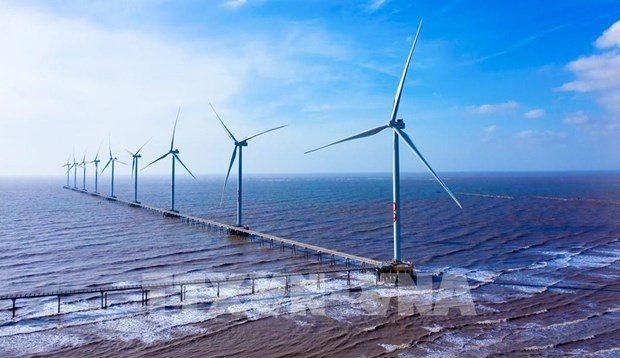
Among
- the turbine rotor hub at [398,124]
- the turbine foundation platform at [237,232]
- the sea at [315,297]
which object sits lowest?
the sea at [315,297]

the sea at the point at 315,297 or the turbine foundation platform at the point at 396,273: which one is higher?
the turbine foundation platform at the point at 396,273

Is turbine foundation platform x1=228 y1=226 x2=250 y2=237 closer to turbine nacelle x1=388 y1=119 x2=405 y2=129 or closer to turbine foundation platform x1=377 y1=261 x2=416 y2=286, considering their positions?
turbine foundation platform x1=377 y1=261 x2=416 y2=286

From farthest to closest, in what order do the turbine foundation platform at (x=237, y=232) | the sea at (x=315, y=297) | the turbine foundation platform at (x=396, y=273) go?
the turbine foundation platform at (x=237, y=232), the turbine foundation platform at (x=396, y=273), the sea at (x=315, y=297)

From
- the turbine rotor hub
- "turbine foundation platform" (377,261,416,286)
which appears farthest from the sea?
the turbine rotor hub

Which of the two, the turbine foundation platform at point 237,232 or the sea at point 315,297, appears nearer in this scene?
the sea at point 315,297

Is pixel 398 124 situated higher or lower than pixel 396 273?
higher

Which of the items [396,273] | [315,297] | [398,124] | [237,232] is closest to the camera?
[315,297]

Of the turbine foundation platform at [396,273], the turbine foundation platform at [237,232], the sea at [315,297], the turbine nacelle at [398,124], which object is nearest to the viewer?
the sea at [315,297]

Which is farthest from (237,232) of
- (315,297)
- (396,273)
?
(315,297)

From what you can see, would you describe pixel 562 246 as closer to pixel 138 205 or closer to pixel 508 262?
pixel 508 262

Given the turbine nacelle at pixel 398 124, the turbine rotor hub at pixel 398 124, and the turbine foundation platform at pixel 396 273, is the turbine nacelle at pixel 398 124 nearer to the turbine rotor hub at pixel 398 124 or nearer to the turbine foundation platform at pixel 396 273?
the turbine rotor hub at pixel 398 124

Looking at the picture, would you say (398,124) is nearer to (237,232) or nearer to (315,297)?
(315,297)

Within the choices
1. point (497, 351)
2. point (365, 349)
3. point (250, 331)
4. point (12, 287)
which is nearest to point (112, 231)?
point (12, 287)

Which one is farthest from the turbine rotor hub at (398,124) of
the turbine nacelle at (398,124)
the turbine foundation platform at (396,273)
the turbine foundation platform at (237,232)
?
the turbine foundation platform at (237,232)
